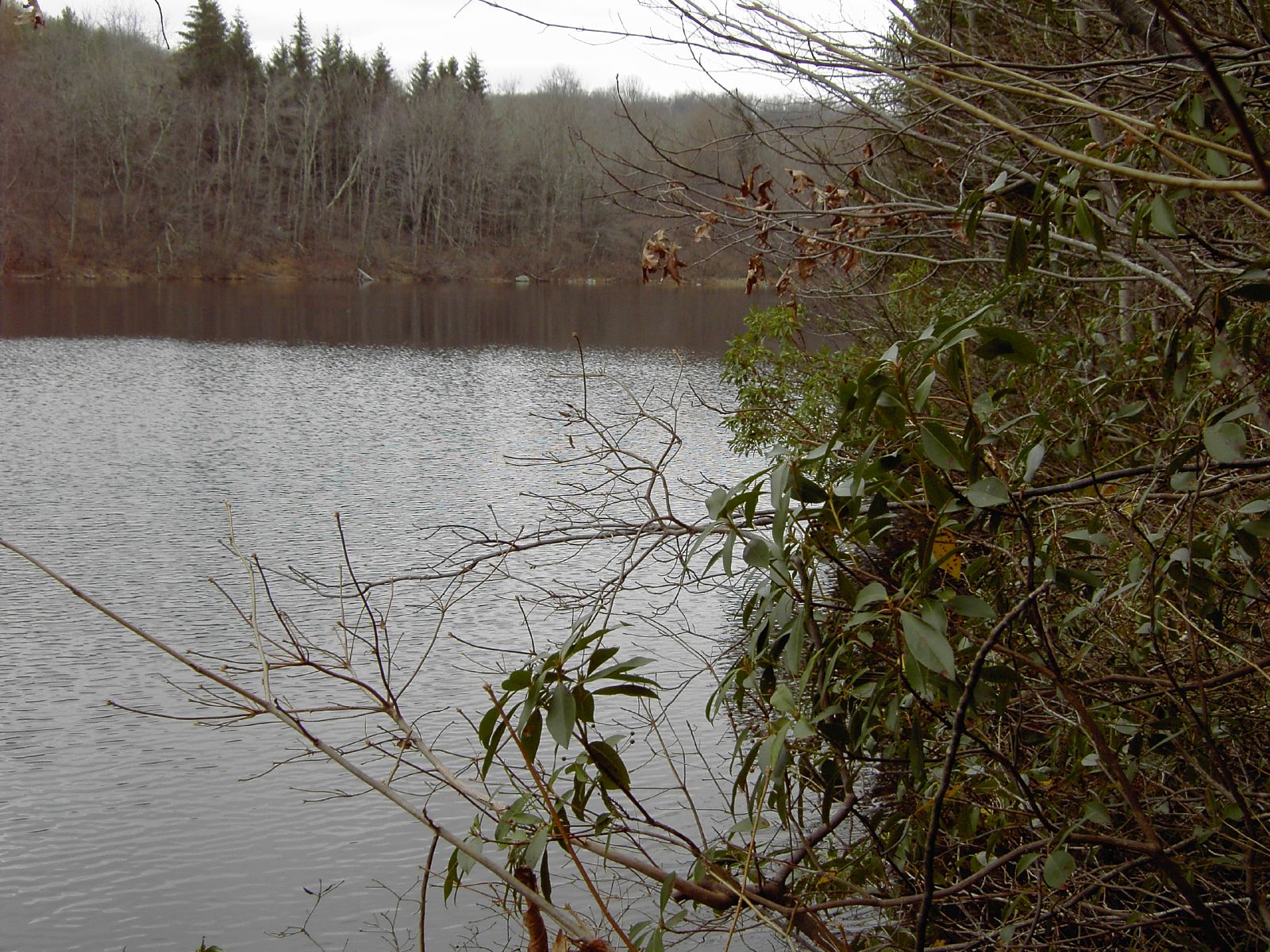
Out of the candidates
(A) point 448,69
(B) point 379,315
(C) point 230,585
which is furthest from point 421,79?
(C) point 230,585

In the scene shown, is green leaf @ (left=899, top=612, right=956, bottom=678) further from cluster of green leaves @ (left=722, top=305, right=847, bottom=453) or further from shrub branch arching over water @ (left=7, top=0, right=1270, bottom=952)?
cluster of green leaves @ (left=722, top=305, right=847, bottom=453)

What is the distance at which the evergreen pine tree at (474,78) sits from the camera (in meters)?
68.0

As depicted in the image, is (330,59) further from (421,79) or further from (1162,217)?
(1162,217)

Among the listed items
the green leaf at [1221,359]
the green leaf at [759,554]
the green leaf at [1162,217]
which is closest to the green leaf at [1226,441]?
the green leaf at [1221,359]

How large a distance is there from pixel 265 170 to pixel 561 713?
194ft

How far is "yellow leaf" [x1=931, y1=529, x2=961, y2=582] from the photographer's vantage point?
5.91ft

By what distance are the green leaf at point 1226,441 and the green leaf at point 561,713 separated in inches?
40.0

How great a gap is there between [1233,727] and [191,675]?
839cm

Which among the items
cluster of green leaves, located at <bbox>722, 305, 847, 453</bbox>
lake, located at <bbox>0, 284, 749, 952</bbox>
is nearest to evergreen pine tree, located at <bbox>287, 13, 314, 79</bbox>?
lake, located at <bbox>0, 284, 749, 952</bbox>

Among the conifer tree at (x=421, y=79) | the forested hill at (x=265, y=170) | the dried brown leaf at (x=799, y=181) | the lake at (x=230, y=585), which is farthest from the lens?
the conifer tree at (x=421, y=79)

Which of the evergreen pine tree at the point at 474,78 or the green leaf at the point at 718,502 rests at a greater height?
the evergreen pine tree at the point at 474,78

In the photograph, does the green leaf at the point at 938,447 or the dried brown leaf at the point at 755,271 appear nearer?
the green leaf at the point at 938,447

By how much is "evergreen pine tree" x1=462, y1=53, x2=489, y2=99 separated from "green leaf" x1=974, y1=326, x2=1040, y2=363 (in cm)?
6988

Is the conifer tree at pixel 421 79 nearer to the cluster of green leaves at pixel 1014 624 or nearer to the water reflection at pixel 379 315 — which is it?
the water reflection at pixel 379 315
